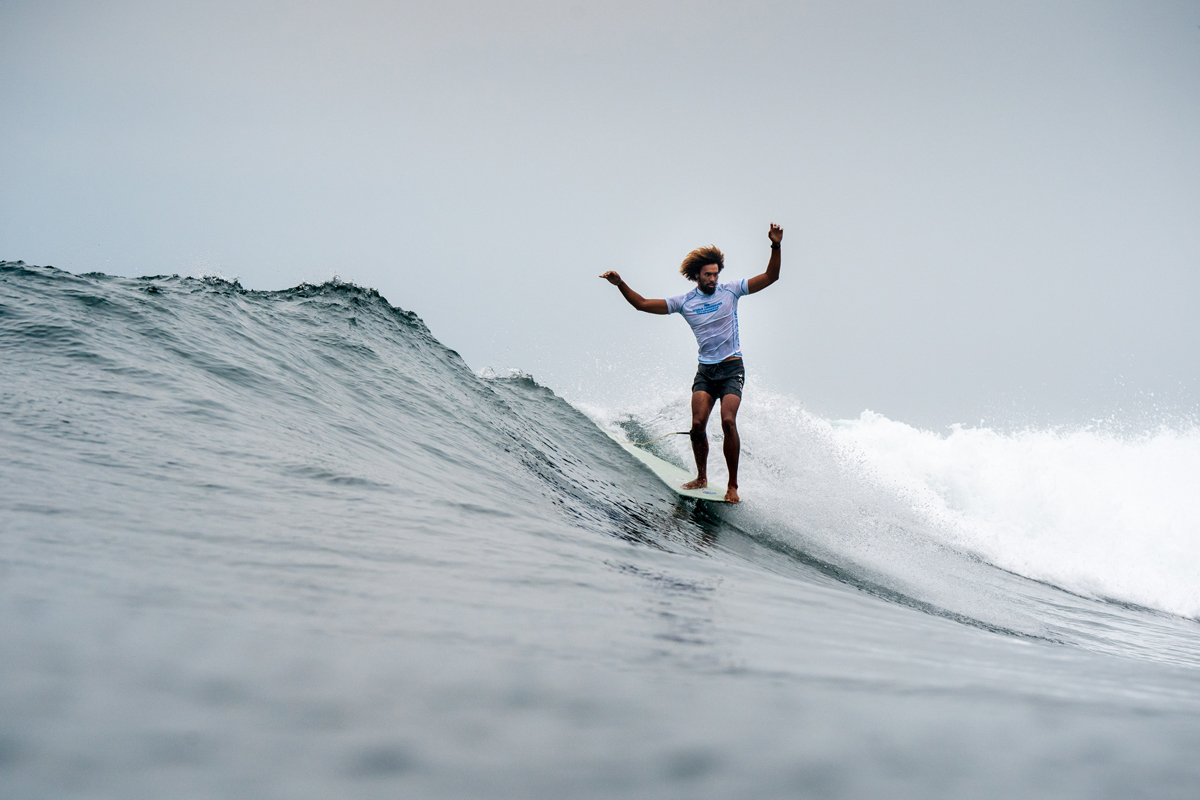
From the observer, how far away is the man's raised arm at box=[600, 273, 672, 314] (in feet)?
20.9

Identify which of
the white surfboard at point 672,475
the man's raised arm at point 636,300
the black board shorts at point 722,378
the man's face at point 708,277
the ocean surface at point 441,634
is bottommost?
the ocean surface at point 441,634

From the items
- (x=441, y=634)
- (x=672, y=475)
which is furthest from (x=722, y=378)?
(x=441, y=634)

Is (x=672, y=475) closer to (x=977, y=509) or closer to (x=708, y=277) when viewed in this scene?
(x=708, y=277)

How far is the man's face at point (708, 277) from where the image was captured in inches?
252

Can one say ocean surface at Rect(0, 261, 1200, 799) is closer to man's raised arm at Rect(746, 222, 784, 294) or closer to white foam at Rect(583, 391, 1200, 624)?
white foam at Rect(583, 391, 1200, 624)

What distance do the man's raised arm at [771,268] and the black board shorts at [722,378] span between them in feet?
2.44

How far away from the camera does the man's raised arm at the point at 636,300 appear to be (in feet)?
20.9

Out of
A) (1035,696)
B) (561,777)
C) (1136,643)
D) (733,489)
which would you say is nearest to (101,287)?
(733,489)

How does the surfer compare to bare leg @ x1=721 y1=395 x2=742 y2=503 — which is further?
the surfer

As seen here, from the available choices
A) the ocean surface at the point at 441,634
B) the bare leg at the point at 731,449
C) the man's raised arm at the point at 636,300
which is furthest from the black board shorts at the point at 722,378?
the ocean surface at the point at 441,634

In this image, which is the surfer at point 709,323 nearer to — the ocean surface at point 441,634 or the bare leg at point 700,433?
the bare leg at point 700,433

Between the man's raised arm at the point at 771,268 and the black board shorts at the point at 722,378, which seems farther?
the black board shorts at the point at 722,378

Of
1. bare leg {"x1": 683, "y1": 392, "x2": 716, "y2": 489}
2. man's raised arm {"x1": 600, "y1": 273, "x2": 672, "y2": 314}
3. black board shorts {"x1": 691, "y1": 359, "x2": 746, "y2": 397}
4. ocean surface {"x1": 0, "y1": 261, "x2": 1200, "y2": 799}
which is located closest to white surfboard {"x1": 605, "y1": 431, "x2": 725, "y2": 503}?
bare leg {"x1": 683, "y1": 392, "x2": 716, "y2": 489}

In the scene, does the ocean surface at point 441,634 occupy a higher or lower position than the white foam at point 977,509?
lower
